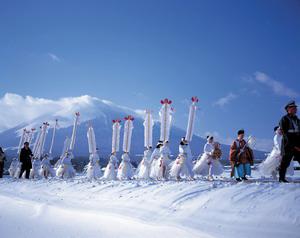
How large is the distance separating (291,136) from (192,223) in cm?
337

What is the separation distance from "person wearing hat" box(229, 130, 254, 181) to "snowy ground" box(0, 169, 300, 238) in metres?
2.68

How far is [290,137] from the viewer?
296 inches

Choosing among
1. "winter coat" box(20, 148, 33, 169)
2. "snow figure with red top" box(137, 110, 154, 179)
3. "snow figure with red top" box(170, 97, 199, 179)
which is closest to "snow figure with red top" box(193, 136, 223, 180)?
"snow figure with red top" box(170, 97, 199, 179)

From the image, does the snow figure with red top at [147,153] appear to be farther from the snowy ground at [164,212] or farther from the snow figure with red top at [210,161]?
the snowy ground at [164,212]

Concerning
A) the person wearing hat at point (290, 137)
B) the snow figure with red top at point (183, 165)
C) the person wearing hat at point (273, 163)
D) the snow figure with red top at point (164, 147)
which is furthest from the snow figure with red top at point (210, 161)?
the person wearing hat at point (290, 137)

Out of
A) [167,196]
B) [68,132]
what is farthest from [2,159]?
[68,132]

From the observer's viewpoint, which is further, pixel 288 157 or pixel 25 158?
pixel 25 158

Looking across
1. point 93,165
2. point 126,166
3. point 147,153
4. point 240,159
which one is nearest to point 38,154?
point 93,165

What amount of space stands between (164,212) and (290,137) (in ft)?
10.8

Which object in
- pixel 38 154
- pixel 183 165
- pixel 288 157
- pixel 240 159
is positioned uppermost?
pixel 288 157

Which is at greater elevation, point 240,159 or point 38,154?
point 240,159

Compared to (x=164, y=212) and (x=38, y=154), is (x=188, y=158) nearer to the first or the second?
(x=164, y=212)

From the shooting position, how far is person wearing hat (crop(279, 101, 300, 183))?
7.46m

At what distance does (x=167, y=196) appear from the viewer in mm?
7039
